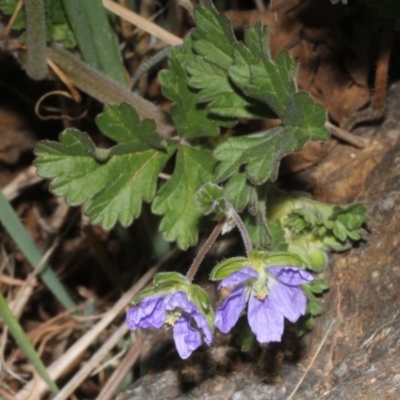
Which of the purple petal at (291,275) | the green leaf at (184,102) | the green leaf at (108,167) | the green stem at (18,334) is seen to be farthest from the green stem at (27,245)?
the purple petal at (291,275)

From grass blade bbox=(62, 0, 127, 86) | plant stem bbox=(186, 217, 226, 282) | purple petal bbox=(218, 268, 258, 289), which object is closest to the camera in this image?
purple petal bbox=(218, 268, 258, 289)

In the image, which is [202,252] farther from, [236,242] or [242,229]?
[236,242]

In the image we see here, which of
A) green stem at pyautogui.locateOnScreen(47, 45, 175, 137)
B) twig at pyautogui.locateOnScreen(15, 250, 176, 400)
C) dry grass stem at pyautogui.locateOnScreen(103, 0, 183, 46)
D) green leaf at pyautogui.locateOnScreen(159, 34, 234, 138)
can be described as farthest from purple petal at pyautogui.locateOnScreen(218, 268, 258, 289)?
dry grass stem at pyautogui.locateOnScreen(103, 0, 183, 46)

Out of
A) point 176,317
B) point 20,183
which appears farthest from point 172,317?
point 20,183

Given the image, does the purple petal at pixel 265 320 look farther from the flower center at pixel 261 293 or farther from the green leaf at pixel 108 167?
the green leaf at pixel 108 167

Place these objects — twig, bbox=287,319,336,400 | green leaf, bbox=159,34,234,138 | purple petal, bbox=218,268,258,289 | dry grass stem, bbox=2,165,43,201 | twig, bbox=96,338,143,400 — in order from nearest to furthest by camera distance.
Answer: purple petal, bbox=218,268,258,289
twig, bbox=287,319,336,400
green leaf, bbox=159,34,234,138
twig, bbox=96,338,143,400
dry grass stem, bbox=2,165,43,201

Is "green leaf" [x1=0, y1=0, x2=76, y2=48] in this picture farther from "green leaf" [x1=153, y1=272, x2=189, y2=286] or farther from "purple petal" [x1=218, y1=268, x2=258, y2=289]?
"purple petal" [x1=218, y1=268, x2=258, y2=289]

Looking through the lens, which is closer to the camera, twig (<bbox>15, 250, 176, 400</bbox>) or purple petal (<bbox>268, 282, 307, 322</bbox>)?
purple petal (<bbox>268, 282, 307, 322</bbox>)
